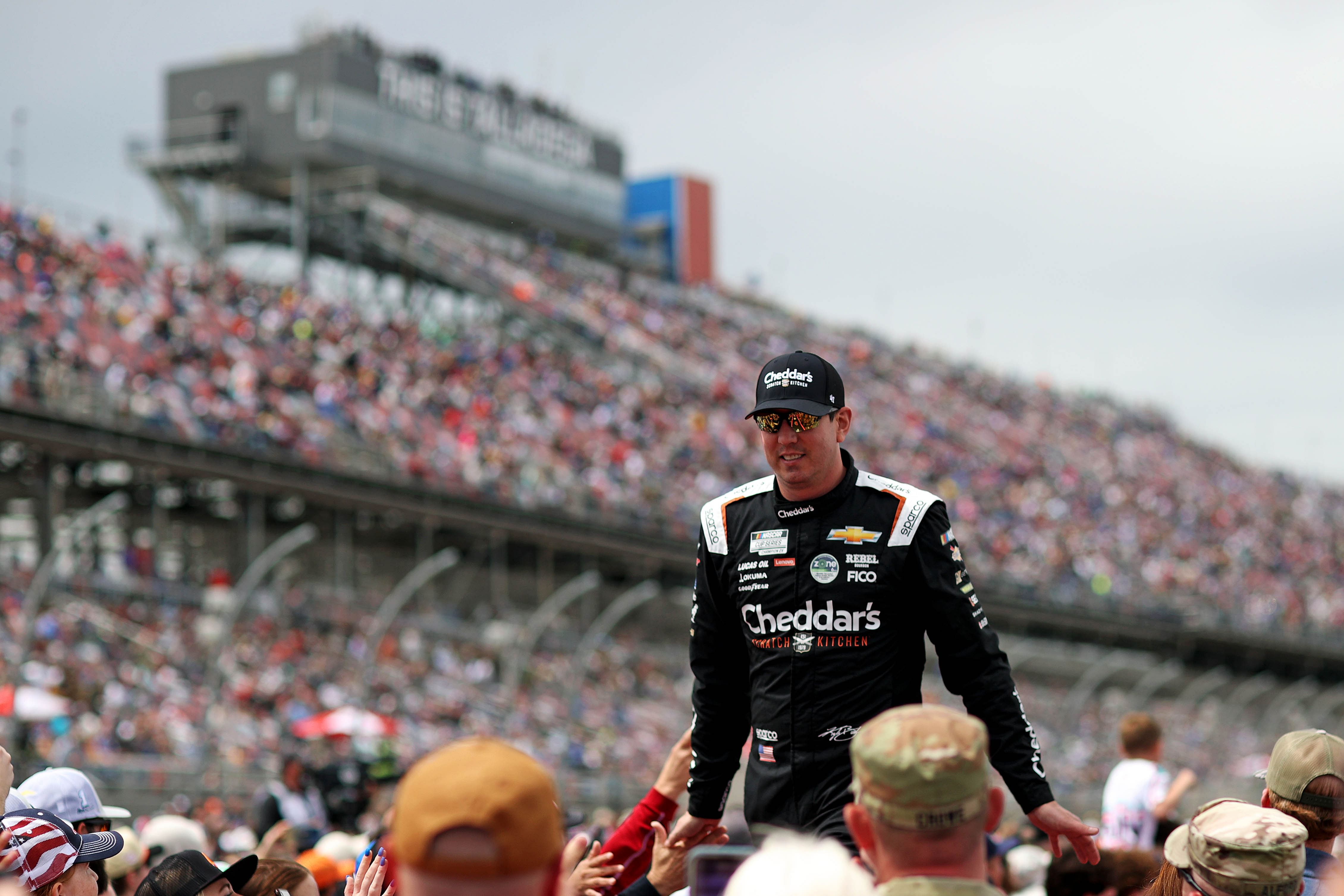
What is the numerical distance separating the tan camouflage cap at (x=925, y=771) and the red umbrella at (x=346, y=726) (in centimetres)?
1492

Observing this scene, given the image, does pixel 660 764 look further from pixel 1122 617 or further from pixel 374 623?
pixel 1122 617

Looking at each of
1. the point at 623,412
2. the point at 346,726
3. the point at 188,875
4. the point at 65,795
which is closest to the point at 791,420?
the point at 188,875

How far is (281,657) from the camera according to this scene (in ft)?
73.9

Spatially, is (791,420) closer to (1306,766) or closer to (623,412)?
(1306,766)

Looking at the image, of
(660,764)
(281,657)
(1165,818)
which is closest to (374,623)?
(281,657)

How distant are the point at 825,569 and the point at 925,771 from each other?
6.19ft

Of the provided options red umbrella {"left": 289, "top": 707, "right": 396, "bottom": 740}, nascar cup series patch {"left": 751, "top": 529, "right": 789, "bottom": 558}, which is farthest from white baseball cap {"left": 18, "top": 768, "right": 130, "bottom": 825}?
red umbrella {"left": 289, "top": 707, "right": 396, "bottom": 740}

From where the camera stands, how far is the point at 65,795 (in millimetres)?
5324

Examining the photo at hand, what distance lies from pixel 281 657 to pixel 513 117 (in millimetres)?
29085

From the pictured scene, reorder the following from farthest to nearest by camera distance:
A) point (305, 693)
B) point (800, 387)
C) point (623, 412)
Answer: point (623, 412), point (305, 693), point (800, 387)

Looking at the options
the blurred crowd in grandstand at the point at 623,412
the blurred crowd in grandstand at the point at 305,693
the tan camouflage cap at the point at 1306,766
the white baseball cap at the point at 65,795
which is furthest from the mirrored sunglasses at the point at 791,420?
the blurred crowd in grandstand at the point at 623,412

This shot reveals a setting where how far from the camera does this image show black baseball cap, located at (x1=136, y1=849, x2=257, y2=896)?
445 centimetres

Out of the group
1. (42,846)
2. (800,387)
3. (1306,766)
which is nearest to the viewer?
(1306,766)

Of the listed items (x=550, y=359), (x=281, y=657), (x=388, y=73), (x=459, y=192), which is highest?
(x=388, y=73)
